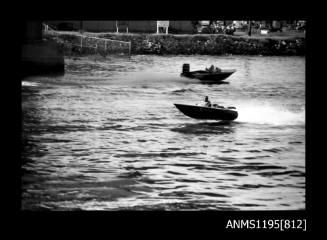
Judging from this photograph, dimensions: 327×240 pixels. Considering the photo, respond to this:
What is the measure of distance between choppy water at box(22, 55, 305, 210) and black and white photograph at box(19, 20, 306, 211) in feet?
0.09

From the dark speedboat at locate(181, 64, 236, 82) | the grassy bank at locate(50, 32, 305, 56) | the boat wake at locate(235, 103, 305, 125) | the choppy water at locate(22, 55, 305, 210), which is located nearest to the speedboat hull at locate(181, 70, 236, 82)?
the dark speedboat at locate(181, 64, 236, 82)

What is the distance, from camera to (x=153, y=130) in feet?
34.1

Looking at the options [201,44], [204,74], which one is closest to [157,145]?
[204,74]

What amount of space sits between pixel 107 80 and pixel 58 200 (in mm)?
4938

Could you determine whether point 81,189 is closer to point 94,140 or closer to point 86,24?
point 94,140

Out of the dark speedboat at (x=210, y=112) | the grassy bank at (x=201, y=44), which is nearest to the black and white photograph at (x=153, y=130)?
the dark speedboat at (x=210, y=112)

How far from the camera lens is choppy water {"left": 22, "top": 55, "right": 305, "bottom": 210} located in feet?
22.7

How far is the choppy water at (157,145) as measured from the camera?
6922 millimetres

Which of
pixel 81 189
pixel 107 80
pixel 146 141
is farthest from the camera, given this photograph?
pixel 107 80

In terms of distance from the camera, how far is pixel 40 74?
9289 mm

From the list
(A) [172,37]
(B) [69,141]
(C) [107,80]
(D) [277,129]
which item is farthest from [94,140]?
(A) [172,37]

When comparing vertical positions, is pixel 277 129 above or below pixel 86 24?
below

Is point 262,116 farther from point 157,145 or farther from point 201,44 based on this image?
point 201,44

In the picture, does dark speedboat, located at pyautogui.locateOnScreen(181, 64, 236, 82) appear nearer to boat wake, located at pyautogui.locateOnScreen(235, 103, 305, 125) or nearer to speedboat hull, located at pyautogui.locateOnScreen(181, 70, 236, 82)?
speedboat hull, located at pyautogui.locateOnScreen(181, 70, 236, 82)
